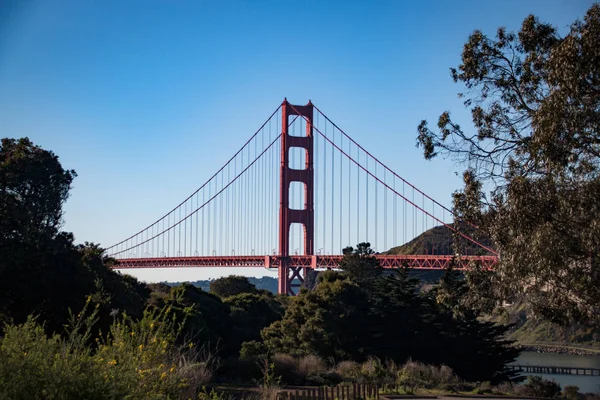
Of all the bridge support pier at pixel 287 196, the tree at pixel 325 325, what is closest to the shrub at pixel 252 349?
the tree at pixel 325 325

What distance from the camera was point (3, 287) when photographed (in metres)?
21.8

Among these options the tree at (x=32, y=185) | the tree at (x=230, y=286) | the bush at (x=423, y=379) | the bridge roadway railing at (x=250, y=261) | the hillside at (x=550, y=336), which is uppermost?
the tree at (x=32, y=185)

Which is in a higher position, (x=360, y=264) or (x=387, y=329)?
(x=360, y=264)

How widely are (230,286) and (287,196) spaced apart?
445 inches

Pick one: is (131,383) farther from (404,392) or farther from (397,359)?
(397,359)

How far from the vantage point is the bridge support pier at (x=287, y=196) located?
69.1 metres

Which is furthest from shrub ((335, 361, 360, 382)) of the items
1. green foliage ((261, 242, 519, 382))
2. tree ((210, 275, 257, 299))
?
tree ((210, 275, 257, 299))

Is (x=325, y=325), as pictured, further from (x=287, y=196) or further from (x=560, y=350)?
(x=560, y=350)

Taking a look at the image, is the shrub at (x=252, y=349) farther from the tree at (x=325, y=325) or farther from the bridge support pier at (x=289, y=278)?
the bridge support pier at (x=289, y=278)

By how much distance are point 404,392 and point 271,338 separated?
53.4 ft

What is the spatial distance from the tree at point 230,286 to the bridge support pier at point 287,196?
15.7ft

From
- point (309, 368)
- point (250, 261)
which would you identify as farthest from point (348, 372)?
point (250, 261)

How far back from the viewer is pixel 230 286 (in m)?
72.1

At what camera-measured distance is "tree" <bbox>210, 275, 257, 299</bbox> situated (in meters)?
71.4
